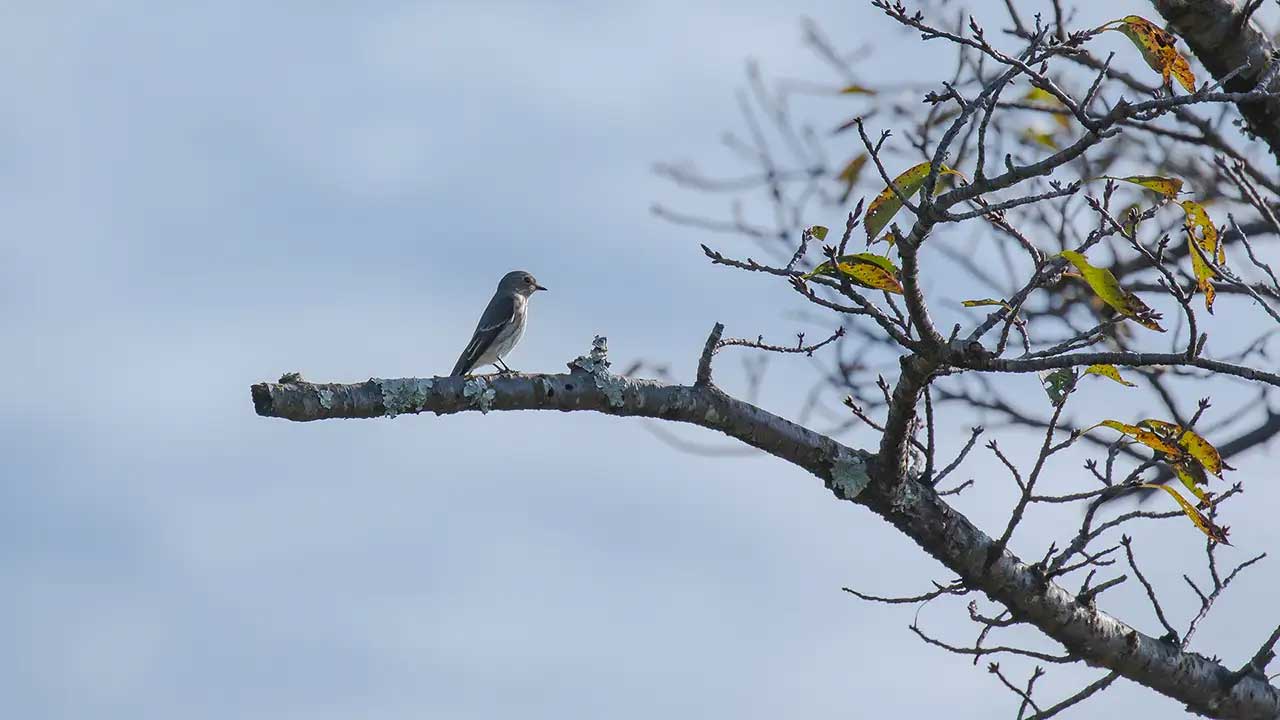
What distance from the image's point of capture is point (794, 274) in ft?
14.0

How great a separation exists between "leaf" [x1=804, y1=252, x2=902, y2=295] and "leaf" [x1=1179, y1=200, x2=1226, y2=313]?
0.90m

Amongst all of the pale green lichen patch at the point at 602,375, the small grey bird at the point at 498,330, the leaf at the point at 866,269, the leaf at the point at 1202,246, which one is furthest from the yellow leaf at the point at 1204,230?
the small grey bird at the point at 498,330

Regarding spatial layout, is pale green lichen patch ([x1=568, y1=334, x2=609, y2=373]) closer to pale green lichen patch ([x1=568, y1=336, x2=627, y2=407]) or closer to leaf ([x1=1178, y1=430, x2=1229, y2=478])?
pale green lichen patch ([x1=568, y1=336, x2=627, y2=407])

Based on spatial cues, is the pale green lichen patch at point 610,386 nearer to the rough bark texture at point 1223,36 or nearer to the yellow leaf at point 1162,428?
the yellow leaf at point 1162,428

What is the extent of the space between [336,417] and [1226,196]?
5.71 m

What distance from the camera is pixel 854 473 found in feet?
16.8

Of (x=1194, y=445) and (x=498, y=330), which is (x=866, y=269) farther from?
(x=498, y=330)

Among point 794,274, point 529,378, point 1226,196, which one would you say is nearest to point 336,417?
point 529,378

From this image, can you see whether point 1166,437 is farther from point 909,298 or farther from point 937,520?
point 909,298

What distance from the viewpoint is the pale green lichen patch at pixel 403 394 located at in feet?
15.5

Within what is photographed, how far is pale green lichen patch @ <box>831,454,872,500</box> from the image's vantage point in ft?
16.8

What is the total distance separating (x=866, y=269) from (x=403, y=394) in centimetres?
159

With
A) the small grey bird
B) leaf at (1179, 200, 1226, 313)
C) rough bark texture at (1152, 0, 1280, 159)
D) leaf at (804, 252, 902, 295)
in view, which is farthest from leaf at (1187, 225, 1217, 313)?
the small grey bird

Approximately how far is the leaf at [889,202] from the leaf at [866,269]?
4.9 inches
